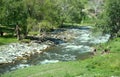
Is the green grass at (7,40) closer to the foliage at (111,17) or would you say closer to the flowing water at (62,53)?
the flowing water at (62,53)

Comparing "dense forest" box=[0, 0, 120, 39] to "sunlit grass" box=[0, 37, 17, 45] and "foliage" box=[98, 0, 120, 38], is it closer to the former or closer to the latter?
"foliage" box=[98, 0, 120, 38]

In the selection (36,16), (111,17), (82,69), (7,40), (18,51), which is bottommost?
(18,51)

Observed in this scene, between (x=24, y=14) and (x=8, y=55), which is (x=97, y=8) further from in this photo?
(x=8, y=55)

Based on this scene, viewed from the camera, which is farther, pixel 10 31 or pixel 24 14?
pixel 10 31

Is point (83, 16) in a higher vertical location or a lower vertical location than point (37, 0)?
lower

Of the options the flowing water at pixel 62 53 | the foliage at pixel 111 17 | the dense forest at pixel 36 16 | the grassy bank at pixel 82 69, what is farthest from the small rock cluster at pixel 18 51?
the foliage at pixel 111 17

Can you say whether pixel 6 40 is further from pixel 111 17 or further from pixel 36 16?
pixel 111 17

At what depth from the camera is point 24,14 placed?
8531cm

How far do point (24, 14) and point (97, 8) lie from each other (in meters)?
95.3

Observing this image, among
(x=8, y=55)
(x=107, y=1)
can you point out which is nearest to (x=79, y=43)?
(x=107, y=1)

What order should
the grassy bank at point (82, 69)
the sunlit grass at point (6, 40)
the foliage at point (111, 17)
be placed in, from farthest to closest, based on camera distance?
1. the sunlit grass at point (6, 40)
2. the foliage at point (111, 17)
3. the grassy bank at point (82, 69)

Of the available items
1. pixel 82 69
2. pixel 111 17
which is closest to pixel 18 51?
pixel 111 17

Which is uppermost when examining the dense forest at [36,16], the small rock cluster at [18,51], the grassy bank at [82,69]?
the dense forest at [36,16]

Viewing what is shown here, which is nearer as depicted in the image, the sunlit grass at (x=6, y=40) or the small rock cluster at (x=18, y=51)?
the small rock cluster at (x=18, y=51)
